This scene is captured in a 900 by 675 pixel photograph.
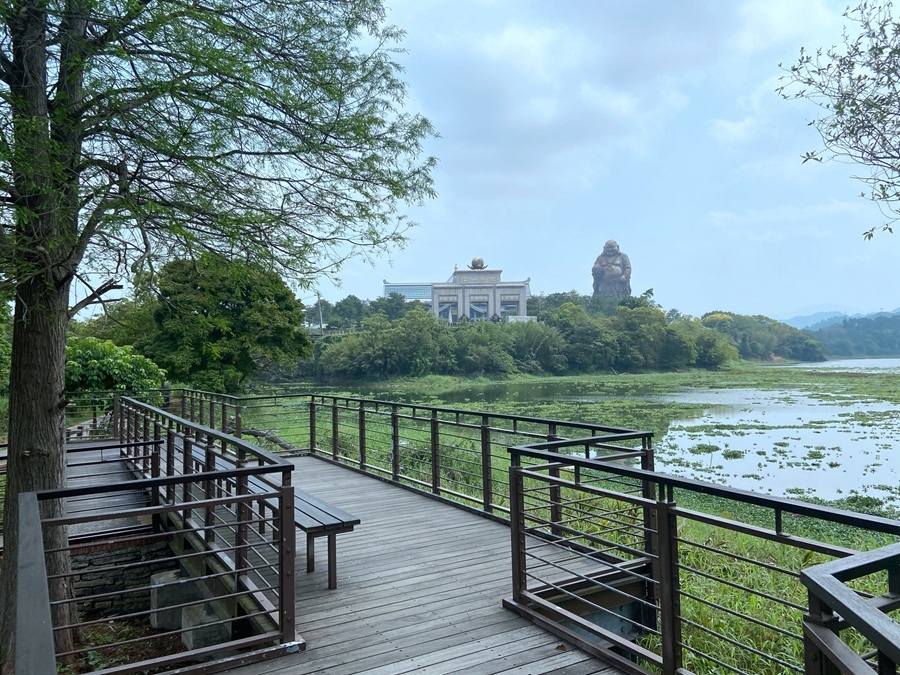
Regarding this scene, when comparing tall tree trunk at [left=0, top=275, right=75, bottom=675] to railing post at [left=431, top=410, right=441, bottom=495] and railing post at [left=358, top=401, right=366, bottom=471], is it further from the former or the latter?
railing post at [left=358, top=401, right=366, bottom=471]

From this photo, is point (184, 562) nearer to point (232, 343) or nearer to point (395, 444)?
point (395, 444)

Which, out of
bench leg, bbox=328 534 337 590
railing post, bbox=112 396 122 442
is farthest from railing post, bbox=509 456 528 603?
railing post, bbox=112 396 122 442

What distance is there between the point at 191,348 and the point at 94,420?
576cm

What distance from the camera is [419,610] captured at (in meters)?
3.62

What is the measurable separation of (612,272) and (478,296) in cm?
4624

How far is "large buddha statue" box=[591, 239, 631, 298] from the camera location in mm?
127375

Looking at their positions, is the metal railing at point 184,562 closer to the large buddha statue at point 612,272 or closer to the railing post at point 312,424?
the railing post at point 312,424

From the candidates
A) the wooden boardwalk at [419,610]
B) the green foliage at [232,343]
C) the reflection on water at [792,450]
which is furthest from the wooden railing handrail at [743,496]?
the green foliage at [232,343]

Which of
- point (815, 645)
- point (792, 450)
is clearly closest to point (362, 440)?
point (815, 645)

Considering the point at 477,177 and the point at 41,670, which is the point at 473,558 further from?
the point at 477,177

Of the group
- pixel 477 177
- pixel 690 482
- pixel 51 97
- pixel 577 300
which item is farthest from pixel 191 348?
pixel 577 300

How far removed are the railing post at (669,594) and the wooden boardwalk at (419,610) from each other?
35 centimetres

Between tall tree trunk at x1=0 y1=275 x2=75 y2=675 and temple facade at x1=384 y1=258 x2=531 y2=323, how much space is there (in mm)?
84191

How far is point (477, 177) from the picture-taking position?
3113 inches
